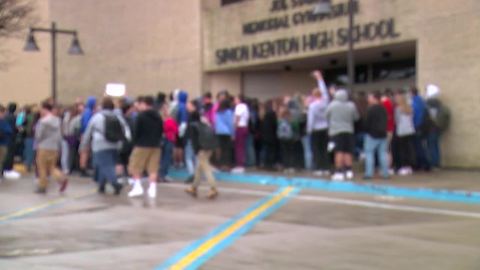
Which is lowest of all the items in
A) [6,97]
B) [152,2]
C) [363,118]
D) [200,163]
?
[200,163]

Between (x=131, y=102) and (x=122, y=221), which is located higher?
(x=131, y=102)

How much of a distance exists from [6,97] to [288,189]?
22560mm

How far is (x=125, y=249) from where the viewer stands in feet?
25.6

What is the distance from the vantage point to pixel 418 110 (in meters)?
14.8

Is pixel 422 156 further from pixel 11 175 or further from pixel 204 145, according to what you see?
pixel 11 175

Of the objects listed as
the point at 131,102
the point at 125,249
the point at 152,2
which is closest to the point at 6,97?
the point at 152,2

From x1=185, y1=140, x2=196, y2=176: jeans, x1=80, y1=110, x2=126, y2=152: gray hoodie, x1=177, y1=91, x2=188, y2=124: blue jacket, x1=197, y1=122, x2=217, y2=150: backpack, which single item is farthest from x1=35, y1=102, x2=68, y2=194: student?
x1=177, y1=91, x2=188, y2=124: blue jacket

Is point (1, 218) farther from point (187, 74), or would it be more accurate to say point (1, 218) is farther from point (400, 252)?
point (187, 74)

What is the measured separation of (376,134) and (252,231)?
545cm

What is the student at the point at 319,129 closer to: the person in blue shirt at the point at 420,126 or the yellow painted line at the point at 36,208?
the person in blue shirt at the point at 420,126

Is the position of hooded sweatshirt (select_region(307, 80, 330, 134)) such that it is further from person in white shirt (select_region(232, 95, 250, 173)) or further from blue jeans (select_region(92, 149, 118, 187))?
blue jeans (select_region(92, 149, 118, 187))

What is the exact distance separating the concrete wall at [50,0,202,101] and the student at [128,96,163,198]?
442 inches

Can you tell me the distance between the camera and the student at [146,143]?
1220 centimetres

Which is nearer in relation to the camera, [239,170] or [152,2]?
[239,170]
